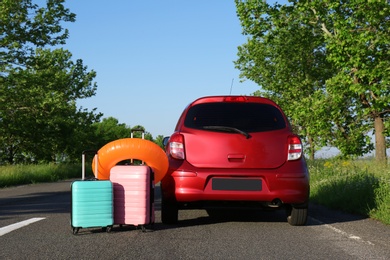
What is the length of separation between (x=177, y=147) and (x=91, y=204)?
1.39m

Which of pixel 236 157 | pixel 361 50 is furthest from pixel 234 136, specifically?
pixel 361 50

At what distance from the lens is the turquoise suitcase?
23.5 feet

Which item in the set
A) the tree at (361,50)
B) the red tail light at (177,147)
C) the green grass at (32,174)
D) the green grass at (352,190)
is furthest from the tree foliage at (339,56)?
the red tail light at (177,147)

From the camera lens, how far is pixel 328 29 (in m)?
27.7

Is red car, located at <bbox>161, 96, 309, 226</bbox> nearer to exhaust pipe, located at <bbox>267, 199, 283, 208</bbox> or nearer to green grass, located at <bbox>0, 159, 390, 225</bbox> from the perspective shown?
exhaust pipe, located at <bbox>267, 199, 283, 208</bbox>

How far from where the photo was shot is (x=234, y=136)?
7.75m

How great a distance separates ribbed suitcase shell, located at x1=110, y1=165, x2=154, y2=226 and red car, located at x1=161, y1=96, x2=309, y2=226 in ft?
1.57

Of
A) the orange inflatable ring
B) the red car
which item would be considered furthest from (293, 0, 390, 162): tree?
the orange inflatable ring

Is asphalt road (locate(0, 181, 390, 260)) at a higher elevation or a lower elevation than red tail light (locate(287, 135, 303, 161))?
lower

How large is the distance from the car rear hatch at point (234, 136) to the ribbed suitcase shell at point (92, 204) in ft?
3.97

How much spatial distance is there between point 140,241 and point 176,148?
1.58 meters

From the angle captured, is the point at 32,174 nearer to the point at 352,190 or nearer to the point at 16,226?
the point at 352,190

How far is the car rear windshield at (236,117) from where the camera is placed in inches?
311

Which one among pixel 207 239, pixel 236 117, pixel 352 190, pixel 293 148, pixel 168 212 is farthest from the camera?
pixel 352 190
